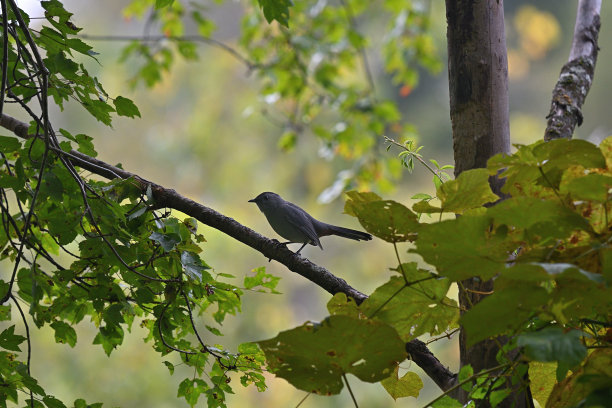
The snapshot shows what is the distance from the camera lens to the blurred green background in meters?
5.94

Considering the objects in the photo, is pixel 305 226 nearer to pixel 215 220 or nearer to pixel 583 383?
pixel 215 220

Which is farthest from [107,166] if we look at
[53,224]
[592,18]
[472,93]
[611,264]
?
[592,18]

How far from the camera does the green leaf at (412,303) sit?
63 cm

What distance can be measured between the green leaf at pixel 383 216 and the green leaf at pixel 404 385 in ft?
0.95

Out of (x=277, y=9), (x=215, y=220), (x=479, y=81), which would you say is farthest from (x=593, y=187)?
(x=277, y=9)

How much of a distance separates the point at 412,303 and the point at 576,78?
1.05 meters

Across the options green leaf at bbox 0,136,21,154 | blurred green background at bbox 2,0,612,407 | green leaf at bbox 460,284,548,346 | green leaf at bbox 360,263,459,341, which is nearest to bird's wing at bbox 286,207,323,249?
green leaf at bbox 0,136,21,154

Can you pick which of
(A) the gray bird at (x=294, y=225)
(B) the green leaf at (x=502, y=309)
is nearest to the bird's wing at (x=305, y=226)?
(A) the gray bird at (x=294, y=225)

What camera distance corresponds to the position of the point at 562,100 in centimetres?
137

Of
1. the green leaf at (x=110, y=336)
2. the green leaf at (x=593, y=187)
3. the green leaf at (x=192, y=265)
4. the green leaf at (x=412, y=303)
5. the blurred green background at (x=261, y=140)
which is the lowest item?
the green leaf at (x=412, y=303)

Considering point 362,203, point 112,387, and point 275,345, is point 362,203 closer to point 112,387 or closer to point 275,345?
point 275,345

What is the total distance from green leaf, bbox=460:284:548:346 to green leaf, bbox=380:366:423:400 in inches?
14.1

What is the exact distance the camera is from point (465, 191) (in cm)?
63

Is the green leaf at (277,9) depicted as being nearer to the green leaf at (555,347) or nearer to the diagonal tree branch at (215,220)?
the diagonal tree branch at (215,220)
